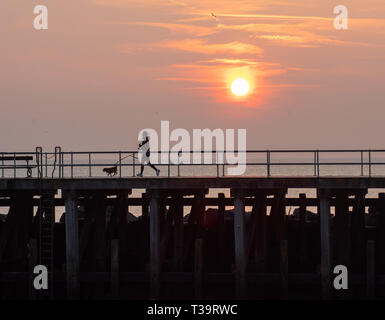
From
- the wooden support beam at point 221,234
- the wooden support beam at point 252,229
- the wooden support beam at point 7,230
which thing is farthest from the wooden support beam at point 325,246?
the wooden support beam at point 7,230

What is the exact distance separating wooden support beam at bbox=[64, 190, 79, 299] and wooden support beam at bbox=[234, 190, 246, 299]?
565 centimetres

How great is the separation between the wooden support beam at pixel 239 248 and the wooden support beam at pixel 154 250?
2739 millimetres

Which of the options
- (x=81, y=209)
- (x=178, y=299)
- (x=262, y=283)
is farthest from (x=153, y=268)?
(x=81, y=209)

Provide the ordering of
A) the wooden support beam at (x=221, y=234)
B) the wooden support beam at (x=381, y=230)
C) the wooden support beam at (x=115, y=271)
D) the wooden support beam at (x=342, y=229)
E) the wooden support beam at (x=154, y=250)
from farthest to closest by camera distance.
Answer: the wooden support beam at (x=221, y=234), the wooden support beam at (x=381, y=230), the wooden support beam at (x=342, y=229), the wooden support beam at (x=115, y=271), the wooden support beam at (x=154, y=250)

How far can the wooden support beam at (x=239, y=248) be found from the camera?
32.7 m

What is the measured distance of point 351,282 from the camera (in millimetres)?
32656

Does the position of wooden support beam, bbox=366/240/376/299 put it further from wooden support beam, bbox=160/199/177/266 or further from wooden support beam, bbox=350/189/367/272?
wooden support beam, bbox=160/199/177/266

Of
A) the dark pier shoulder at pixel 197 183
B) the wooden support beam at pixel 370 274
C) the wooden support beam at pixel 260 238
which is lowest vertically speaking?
the wooden support beam at pixel 370 274

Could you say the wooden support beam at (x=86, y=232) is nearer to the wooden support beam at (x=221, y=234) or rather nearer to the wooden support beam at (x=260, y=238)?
the wooden support beam at (x=221, y=234)

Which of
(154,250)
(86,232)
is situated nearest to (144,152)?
(86,232)

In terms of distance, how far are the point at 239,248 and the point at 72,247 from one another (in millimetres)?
5877

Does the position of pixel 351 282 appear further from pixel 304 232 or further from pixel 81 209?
pixel 81 209

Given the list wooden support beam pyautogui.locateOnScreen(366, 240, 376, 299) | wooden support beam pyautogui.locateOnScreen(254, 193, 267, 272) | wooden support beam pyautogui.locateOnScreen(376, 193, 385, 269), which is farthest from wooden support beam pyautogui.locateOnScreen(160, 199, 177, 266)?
wooden support beam pyautogui.locateOnScreen(376, 193, 385, 269)
